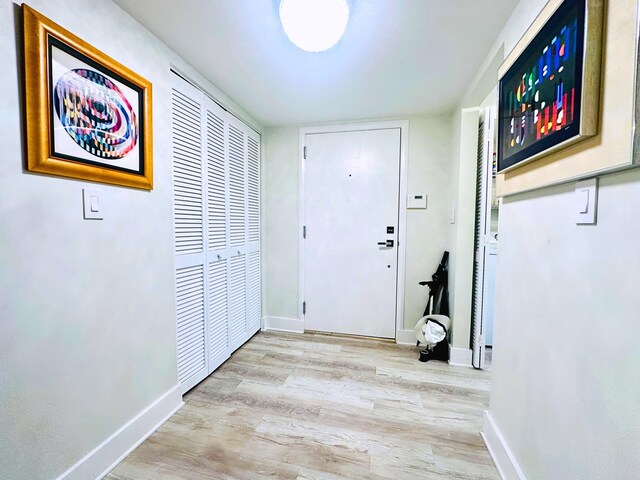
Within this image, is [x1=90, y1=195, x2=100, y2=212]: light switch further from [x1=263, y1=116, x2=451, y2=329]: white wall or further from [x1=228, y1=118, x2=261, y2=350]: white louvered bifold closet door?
[x1=263, y1=116, x2=451, y2=329]: white wall

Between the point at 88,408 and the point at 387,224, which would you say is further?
the point at 387,224

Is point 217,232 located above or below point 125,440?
above

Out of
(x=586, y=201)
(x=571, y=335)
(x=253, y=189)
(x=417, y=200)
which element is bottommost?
(x=571, y=335)

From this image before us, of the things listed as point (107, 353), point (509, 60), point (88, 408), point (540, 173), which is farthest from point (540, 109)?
point (88, 408)

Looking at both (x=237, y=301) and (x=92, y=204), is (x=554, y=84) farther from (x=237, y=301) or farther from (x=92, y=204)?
(x=237, y=301)

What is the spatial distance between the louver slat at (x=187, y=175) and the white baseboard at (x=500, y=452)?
205 cm

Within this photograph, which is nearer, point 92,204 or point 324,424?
point 92,204

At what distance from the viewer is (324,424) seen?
1550 mm

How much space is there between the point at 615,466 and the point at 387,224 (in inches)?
82.2

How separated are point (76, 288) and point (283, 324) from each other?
204 centimetres

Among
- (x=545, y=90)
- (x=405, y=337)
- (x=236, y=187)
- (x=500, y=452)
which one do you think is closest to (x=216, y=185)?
(x=236, y=187)

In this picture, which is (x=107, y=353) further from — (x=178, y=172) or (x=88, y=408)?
(x=178, y=172)

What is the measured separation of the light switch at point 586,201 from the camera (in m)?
0.75

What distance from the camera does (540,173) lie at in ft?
3.21
